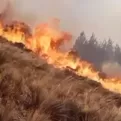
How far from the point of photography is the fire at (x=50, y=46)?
1935 inches

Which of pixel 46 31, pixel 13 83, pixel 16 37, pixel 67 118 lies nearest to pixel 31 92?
pixel 13 83

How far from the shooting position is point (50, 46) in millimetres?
61906

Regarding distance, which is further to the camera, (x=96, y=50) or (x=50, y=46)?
(x=96, y=50)

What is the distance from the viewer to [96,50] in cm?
12812

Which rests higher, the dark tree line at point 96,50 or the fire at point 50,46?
the dark tree line at point 96,50

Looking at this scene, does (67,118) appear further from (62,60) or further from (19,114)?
(62,60)

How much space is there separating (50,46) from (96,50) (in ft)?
221

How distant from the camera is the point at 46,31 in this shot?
68.1m

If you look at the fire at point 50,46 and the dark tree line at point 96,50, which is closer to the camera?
the fire at point 50,46

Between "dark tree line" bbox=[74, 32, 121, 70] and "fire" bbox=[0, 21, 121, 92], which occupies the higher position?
"dark tree line" bbox=[74, 32, 121, 70]

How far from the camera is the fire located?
1935 inches

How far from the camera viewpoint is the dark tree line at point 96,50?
115625mm

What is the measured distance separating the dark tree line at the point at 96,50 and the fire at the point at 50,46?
Answer: 40911 millimetres

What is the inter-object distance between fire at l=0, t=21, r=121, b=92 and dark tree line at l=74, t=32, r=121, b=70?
40.9m
